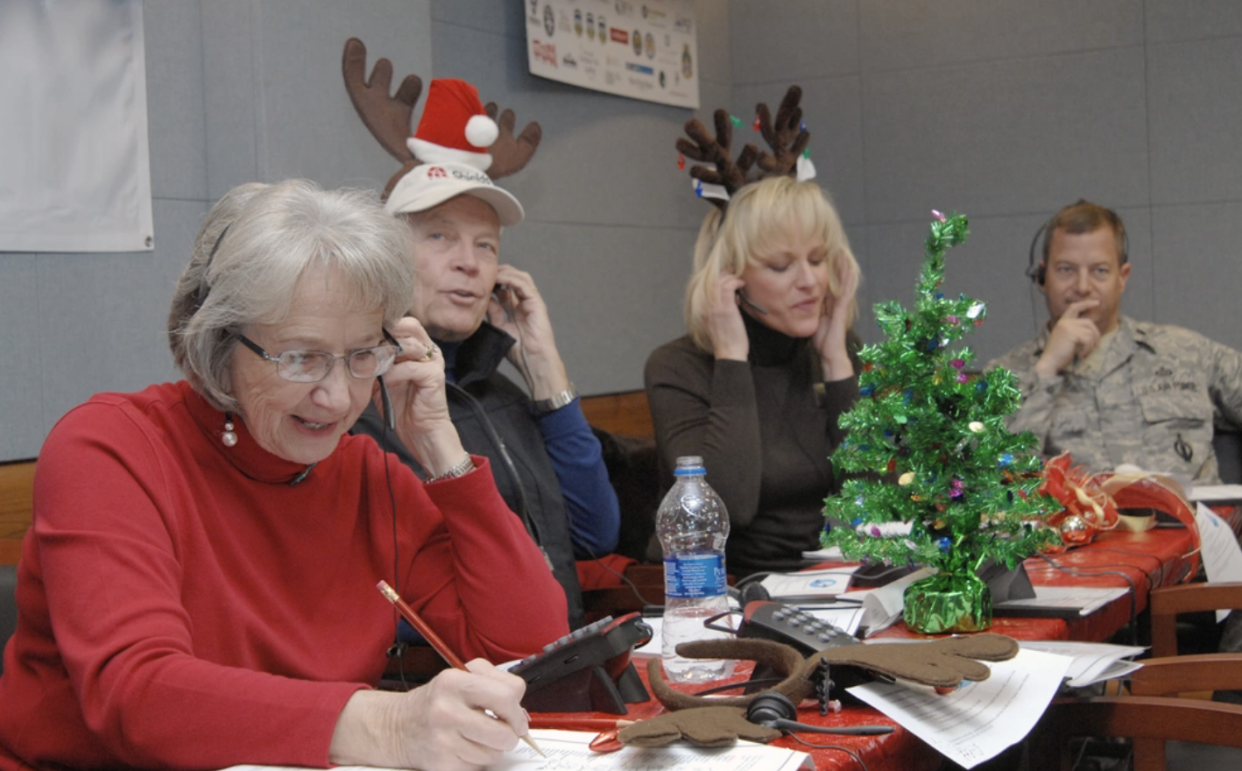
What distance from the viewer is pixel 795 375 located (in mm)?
2855

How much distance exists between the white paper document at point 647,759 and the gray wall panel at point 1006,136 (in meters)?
4.22

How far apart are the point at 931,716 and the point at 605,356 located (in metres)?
3.21

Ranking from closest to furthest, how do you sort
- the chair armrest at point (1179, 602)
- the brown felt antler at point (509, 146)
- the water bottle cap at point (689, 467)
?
→ 1. the water bottle cap at point (689, 467)
2. the chair armrest at point (1179, 602)
3. the brown felt antler at point (509, 146)

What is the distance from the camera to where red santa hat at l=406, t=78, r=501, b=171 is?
2430 mm

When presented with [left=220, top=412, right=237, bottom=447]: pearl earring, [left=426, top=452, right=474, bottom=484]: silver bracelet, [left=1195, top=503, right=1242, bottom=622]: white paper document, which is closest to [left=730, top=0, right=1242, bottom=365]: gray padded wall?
[left=1195, top=503, right=1242, bottom=622]: white paper document

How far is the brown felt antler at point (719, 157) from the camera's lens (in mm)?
2934

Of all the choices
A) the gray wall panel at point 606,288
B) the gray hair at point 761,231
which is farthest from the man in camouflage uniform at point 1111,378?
the gray wall panel at point 606,288

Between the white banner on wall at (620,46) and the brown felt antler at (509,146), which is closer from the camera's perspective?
the brown felt antler at (509,146)

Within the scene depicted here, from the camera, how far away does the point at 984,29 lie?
4918 mm

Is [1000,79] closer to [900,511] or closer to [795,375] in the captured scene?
[795,375]

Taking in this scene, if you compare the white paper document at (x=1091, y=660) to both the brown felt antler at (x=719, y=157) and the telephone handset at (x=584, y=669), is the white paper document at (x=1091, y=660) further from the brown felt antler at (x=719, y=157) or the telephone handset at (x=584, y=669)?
the brown felt antler at (x=719, y=157)

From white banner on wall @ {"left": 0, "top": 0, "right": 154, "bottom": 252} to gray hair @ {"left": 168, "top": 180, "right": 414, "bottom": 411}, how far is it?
1219mm

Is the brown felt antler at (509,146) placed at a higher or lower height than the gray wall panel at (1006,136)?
lower

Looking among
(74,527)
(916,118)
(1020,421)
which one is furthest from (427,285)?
(916,118)
